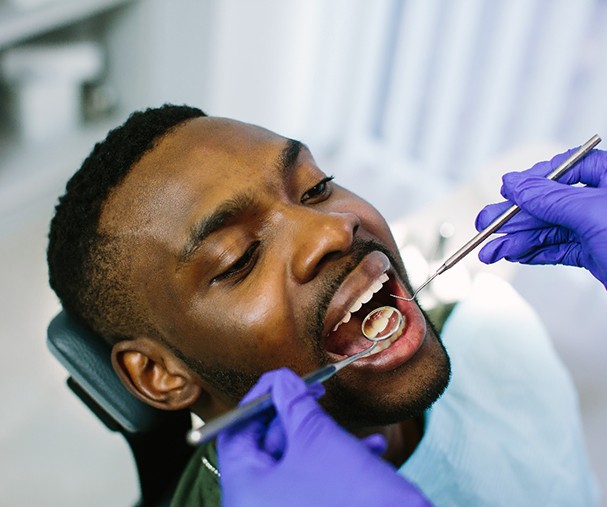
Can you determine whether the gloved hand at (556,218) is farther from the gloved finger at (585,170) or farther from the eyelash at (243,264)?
the eyelash at (243,264)

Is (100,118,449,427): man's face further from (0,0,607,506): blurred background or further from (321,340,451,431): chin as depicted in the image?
(0,0,607,506): blurred background

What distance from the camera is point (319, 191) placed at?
4.02 ft

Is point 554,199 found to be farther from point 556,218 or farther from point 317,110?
point 317,110

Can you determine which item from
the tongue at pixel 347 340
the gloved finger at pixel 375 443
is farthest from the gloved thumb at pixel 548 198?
the gloved finger at pixel 375 443

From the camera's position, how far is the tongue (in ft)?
3.90

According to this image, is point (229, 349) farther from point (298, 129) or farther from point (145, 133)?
point (298, 129)

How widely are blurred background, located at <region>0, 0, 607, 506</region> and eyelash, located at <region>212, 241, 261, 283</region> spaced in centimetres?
70

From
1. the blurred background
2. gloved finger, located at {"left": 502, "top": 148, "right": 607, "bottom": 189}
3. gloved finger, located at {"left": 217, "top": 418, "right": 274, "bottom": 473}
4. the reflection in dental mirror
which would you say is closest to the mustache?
the reflection in dental mirror

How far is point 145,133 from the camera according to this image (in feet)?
3.92

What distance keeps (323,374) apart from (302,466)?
0.41 feet

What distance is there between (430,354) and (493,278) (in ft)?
2.25

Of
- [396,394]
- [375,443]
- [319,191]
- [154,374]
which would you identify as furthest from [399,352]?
[154,374]

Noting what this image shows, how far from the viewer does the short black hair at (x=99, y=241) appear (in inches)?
45.4

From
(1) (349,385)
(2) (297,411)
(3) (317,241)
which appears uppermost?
(3) (317,241)
